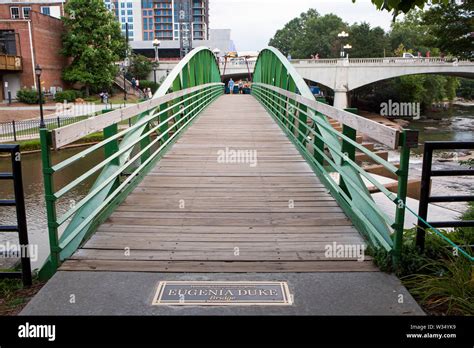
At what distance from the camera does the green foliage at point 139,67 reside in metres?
58.1

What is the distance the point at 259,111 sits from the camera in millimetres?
15859

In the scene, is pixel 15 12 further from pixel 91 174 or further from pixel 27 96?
pixel 91 174

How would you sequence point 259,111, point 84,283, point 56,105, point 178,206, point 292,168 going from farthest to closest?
point 56,105, point 259,111, point 292,168, point 178,206, point 84,283

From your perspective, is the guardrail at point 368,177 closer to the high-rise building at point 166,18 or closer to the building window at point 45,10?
the building window at point 45,10

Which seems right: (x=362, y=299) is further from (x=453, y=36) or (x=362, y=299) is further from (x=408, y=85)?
(x=408, y=85)

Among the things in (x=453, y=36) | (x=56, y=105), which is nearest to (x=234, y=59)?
(x=56, y=105)

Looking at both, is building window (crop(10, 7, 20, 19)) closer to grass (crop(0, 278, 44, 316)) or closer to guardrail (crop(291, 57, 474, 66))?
guardrail (crop(291, 57, 474, 66))

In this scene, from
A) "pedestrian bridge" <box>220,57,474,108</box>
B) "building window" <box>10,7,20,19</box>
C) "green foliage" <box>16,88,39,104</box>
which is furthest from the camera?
"building window" <box>10,7,20,19</box>

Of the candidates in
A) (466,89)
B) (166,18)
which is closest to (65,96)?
(466,89)

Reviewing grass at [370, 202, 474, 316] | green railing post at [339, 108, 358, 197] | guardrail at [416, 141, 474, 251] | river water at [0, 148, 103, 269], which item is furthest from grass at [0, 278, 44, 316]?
river water at [0, 148, 103, 269]

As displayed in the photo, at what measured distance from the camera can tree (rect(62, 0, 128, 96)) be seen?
46.1 metres

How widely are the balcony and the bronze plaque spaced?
4242cm
